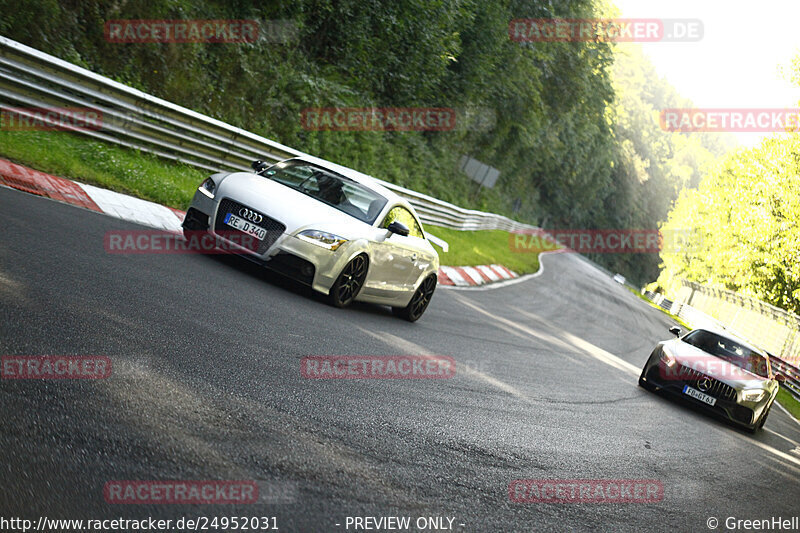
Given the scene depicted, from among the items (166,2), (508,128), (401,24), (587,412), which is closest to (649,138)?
(508,128)

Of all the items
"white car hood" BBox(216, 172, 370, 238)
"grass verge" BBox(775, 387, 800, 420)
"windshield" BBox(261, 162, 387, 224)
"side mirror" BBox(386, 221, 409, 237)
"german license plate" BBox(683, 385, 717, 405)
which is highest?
"windshield" BBox(261, 162, 387, 224)

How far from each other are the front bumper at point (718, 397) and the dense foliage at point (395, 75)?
11.4 metres

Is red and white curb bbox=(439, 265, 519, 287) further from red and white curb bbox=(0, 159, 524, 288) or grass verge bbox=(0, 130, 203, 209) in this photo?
red and white curb bbox=(0, 159, 524, 288)

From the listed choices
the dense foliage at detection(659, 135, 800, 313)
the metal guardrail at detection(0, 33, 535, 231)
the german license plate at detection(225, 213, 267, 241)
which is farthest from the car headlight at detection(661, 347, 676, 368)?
the dense foliage at detection(659, 135, 800, 313)

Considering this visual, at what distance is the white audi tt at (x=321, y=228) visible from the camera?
862 centimetres

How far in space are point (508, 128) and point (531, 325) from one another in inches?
1228

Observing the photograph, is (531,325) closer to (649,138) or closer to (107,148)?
(107,148)

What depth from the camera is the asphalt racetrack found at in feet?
11.8

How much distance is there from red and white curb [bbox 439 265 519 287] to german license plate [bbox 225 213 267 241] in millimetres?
8448

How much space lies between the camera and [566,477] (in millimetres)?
5508

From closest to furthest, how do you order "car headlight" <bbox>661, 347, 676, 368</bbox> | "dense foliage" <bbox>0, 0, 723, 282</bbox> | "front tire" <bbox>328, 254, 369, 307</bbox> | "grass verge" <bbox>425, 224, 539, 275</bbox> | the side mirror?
1. "front tire" <bbox>328, 254, 369, 307</bbox>
2. the side mirror
3. "car headlight" <bbox>661, 347, 676, 368</bbox>
4. "dense foliage" <bbox>0, 0, 723, 282</bbox>
5. "grass verge" <bbox>425, 224, 539, 275</bbox>

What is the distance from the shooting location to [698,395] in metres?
11.5

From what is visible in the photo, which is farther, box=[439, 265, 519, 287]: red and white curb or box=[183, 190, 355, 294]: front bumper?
box=[439, 265, 519, 287]: red and white curb

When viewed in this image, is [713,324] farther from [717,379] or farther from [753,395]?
[717,379]
